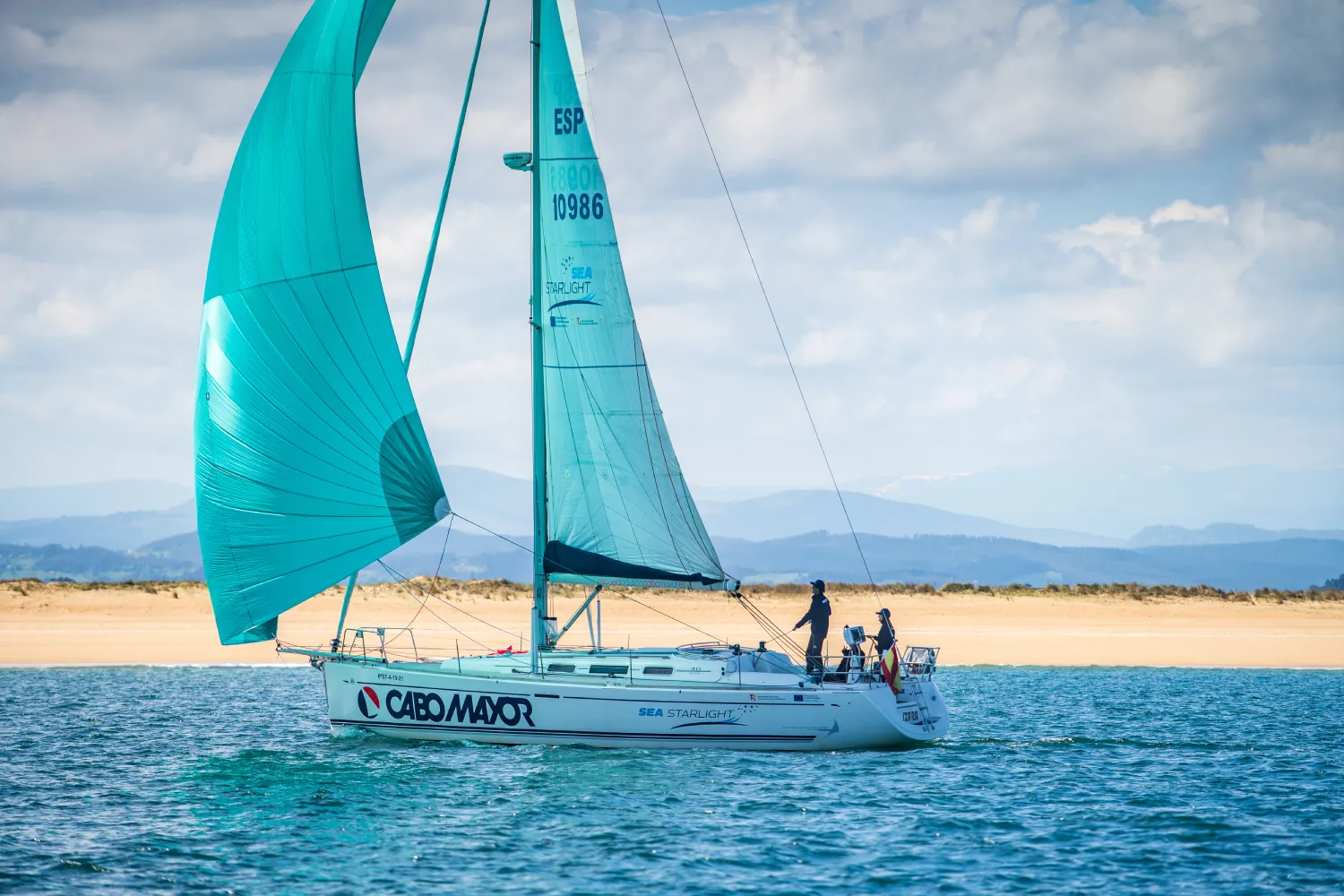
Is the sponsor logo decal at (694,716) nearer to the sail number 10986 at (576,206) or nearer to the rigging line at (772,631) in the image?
the rigging line at (772,631)

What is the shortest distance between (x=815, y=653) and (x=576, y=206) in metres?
9.46

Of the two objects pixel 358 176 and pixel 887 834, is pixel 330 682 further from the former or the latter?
pixel 887 834

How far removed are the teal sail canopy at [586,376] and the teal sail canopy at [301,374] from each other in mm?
2609

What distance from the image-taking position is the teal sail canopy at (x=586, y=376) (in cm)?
2667

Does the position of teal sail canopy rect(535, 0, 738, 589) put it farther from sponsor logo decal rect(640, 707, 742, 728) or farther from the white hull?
sponsor logo decal rect(640, 707, 742, 728)

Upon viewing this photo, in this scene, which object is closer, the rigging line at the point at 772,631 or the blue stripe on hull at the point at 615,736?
the blue stripe on hull at the point at 615,736

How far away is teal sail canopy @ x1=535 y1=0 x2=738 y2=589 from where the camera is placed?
26.7 m

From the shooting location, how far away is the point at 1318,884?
1755cm

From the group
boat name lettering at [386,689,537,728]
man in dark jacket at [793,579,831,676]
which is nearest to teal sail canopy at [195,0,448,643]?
boat name lettering at [386,689,537,728]

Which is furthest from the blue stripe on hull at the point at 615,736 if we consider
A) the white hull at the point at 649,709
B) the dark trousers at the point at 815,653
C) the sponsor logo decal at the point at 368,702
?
the dark trousers at the point at 815,653

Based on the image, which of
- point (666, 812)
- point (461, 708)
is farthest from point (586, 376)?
point (666, 812)

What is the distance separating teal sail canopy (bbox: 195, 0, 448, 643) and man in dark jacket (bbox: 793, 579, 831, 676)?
282 inches

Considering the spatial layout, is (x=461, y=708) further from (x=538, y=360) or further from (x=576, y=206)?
(x=576, y=206)

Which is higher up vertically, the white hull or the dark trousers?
the dark trousers
